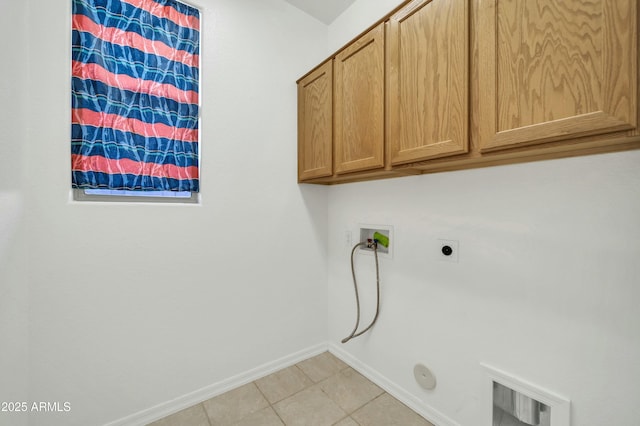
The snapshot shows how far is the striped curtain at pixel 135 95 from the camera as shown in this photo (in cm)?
128

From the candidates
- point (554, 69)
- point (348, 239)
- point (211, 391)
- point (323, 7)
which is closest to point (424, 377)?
point (348, 239)

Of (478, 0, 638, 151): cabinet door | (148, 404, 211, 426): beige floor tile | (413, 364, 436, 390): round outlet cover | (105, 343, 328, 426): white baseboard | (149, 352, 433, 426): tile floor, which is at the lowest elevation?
(148, 404, 211, 426): beige floor tile

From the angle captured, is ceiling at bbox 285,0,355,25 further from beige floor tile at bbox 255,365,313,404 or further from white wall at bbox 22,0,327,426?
beige floor tile at bbox 255,365,313,404

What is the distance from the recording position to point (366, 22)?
1.84 m

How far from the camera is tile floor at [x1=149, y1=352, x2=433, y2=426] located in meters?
1.43

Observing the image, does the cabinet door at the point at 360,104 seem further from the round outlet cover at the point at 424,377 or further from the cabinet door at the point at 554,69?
the round outlet cover at the point at 424,377

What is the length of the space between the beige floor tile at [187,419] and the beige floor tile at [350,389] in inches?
29.3

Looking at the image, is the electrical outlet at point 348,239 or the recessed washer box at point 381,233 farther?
the electrical outlet at point 348,239

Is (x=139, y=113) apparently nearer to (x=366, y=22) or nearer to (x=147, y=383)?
(x=147, y=383)

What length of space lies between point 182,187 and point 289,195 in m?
0.75

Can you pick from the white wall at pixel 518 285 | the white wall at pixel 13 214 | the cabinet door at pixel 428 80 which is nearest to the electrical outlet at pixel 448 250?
the white wall at pixel 518 285

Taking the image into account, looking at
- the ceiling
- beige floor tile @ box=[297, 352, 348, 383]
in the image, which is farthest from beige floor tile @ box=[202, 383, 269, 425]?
the ceiling

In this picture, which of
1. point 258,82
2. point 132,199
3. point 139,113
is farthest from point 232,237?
point 258,82

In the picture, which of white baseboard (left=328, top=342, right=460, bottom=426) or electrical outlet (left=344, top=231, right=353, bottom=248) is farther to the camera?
electrical outlet (left=344, top=231, right=353, bottom=248)
